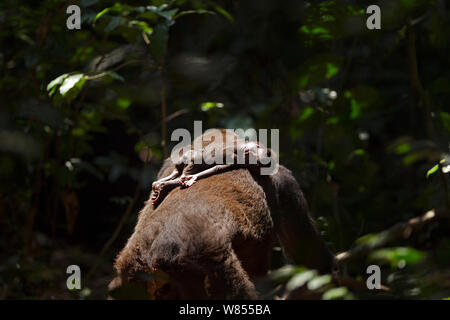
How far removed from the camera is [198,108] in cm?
609

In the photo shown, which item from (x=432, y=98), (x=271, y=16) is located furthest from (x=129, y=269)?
(x=271, y=16)

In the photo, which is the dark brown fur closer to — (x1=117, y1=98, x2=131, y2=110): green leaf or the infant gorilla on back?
the infant gorilla on back

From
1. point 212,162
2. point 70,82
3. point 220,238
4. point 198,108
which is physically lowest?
point 220,238

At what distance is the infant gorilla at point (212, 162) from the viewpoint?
355 centimetres

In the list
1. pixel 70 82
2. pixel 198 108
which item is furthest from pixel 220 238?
pixel 198 108

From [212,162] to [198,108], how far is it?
8.25ft

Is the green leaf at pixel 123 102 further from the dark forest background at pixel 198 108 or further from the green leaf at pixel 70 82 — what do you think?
the green leaf at pixel 70 82

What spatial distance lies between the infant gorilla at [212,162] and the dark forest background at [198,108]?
2.88 ft

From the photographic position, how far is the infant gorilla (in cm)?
355

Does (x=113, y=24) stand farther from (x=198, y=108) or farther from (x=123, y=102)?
(x=198, y=108)

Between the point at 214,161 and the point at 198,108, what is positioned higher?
the point at 198,108

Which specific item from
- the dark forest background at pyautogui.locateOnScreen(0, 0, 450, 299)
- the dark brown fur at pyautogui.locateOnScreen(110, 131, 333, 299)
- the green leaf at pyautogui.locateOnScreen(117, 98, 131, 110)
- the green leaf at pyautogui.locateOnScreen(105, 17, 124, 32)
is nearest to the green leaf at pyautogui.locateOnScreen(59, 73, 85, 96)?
the dark forest background at pyautogui.locateOnScreen(0, 0, 450, 299)

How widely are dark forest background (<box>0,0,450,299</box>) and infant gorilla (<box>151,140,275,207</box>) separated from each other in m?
0.88
